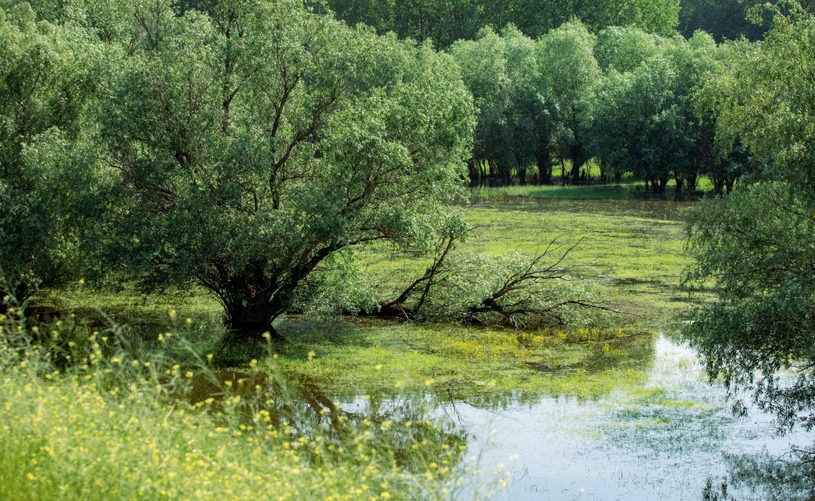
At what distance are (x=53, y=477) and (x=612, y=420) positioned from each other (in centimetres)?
971

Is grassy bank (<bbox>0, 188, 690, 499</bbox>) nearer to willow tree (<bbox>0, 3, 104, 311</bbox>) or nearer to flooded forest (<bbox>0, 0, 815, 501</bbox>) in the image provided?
flooded forest (<bbox>0, 0, 815, 501</bbox>)

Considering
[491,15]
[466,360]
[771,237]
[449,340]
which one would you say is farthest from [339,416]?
[491,15]

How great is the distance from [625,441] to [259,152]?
9672 mm

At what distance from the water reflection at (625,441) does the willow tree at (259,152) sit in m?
5.45

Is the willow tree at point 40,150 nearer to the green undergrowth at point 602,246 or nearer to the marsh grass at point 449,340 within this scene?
the marsh grass at point 449,340

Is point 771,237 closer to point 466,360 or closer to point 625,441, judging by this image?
point 625,441

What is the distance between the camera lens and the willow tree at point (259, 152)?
57.2 feet

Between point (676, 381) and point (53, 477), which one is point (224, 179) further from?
point (53, 477)

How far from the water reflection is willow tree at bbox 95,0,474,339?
5.45 m

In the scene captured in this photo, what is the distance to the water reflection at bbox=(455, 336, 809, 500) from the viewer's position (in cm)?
1139

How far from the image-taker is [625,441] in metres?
12.9

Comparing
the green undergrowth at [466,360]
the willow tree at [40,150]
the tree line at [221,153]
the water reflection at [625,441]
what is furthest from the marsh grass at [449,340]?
the willow tree at [40,150]

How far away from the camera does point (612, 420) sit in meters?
13.8

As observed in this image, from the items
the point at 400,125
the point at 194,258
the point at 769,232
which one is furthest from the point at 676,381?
the point at 194,258
